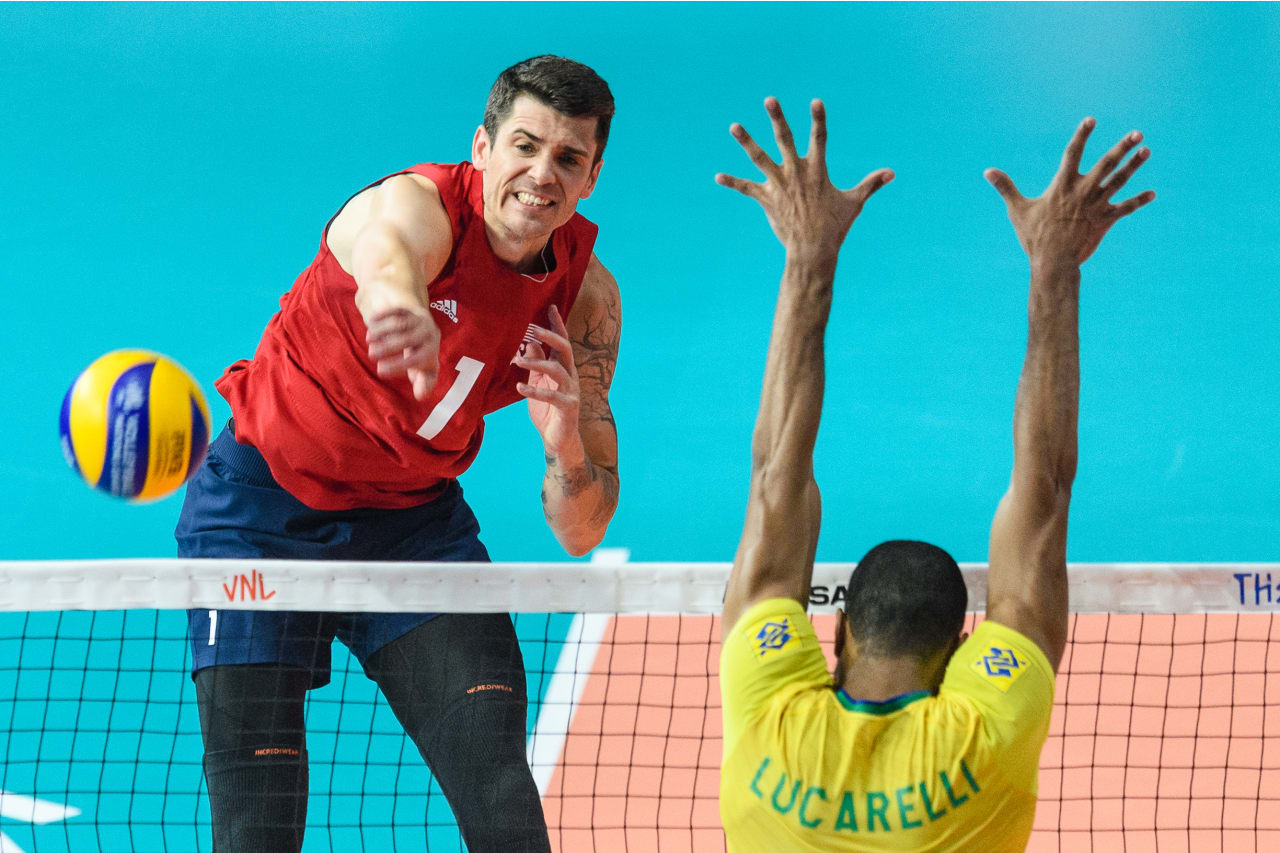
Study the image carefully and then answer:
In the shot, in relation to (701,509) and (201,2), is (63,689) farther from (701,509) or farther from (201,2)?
(201,2)

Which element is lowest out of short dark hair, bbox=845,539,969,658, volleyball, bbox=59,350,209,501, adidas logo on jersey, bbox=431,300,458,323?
short dark hair, bbox=845,539,969,658

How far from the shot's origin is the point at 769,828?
2.36m

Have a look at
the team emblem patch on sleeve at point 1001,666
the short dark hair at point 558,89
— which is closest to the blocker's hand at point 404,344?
the short dark hair at point 558,89

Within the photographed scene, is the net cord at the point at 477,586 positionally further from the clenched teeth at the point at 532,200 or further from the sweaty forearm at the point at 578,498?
the clenched teeth at the point at 532,200

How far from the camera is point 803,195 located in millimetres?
2762

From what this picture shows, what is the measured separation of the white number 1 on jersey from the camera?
3.71 metres

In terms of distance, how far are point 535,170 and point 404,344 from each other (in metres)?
1.07

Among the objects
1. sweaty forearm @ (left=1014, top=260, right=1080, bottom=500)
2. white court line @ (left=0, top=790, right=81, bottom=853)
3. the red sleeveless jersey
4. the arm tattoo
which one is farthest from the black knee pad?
white court line @ (left=0, top=790, right=81, bottom=853)

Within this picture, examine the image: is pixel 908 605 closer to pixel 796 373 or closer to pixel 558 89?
pixel 796 373

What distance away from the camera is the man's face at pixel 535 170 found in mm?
3707

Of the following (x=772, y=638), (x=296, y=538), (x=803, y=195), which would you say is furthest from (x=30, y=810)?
(x=803, y=195)

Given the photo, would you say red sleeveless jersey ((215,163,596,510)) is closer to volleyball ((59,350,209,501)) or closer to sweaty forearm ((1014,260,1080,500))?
volleyball ((59,350,209,501))

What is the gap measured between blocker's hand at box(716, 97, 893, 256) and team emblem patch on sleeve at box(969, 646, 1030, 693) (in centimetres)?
85

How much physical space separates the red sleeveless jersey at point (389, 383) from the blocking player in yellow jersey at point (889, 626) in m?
1.13
